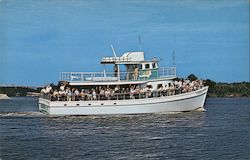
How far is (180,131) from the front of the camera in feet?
90.1

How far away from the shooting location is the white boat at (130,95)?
37625 millimetres

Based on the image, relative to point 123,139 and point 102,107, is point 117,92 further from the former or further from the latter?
point 123,139

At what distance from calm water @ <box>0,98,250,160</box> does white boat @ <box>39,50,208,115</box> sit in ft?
6.79

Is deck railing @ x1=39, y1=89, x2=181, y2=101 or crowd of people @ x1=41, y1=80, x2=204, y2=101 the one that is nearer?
crowd of people @ x1=41, y1=80, x2=204, y2=101

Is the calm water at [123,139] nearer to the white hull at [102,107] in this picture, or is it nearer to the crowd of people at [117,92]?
the white hull at [102,107]

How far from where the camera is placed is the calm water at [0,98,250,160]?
19656 mm

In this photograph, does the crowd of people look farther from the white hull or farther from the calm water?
the calm water

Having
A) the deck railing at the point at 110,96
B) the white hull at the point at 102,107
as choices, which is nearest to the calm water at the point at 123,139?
the white hull at the point at 102,107

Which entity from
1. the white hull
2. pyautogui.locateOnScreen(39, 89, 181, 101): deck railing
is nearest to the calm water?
the white hull

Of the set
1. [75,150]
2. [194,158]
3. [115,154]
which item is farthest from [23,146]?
[194,158]

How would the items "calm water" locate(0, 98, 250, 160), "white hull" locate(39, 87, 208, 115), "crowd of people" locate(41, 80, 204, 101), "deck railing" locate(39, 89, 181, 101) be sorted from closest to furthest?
"calm water" locate(0, 98, 250, 160)
"white hull" locate(39, 87, 208, 115)
"crowd of people" locate(41, 80, 204, 101)
"deck railing" locate(39, 89, 181, 101)

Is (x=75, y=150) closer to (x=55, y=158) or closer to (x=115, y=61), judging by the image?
(x=55, y=158)

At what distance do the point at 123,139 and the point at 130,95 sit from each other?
13915mm

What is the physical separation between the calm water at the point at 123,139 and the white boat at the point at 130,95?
207 centimetres
